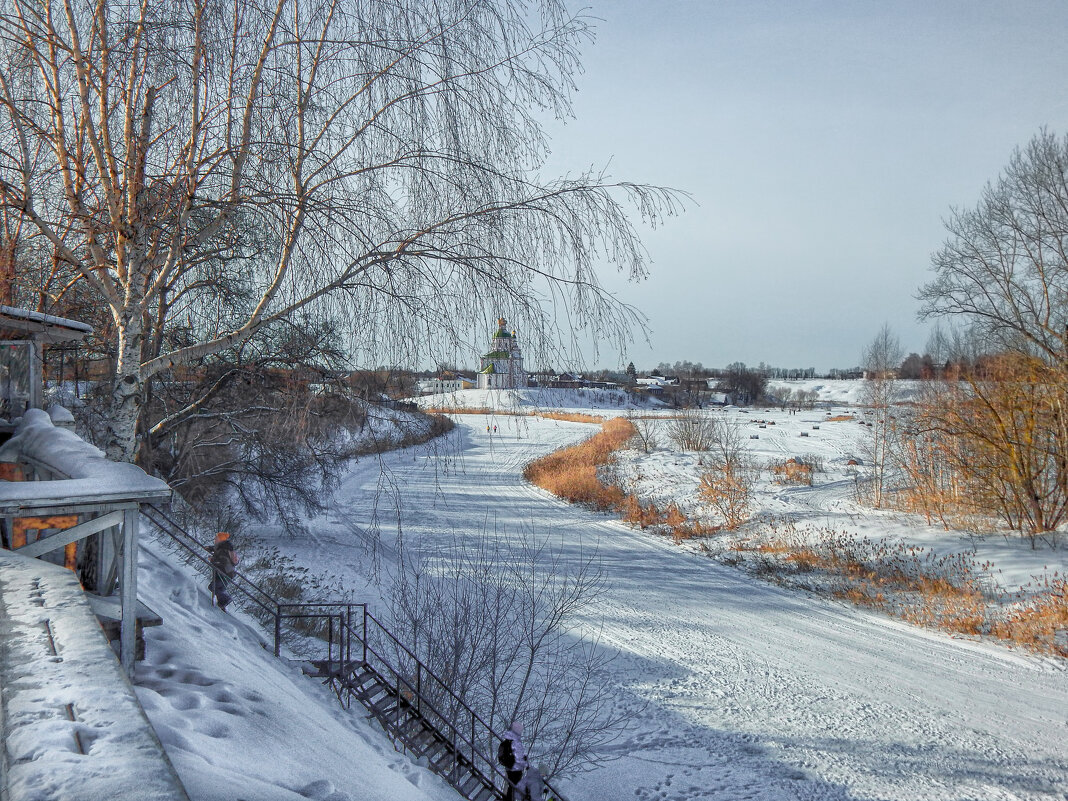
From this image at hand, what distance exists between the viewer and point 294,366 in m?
5.80

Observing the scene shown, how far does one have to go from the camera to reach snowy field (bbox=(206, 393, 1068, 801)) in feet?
26.3

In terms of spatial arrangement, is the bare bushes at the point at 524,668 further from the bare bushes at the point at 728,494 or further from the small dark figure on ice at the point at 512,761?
the bare bushes at the point at 728,494

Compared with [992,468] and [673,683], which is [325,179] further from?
[992,468]

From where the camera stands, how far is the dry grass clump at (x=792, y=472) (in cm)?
2823

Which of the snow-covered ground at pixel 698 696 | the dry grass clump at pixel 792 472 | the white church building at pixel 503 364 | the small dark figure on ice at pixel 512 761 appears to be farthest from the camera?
the dry grass clump at pixel 792 472

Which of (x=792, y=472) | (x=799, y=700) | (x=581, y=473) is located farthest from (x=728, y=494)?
(x=799, y=700)

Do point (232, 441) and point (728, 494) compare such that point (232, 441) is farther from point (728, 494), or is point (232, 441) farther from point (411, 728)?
point (728, 494)

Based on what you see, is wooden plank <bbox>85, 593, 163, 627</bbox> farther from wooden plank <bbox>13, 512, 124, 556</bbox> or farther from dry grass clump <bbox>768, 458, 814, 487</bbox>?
dry grass clump <bbox>768, 458, 814, 487</bbox>

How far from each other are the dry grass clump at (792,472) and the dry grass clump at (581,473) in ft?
25.1

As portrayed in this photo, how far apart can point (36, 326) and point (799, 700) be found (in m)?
11.5

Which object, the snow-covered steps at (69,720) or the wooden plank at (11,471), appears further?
the wooden plank at (11,471)

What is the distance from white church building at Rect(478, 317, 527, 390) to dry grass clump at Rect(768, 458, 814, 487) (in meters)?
27.0

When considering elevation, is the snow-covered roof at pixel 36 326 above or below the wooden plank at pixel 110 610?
above

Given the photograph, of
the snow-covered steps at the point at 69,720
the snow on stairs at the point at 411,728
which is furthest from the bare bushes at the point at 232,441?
the snow-covered steps at the point at 69,720
